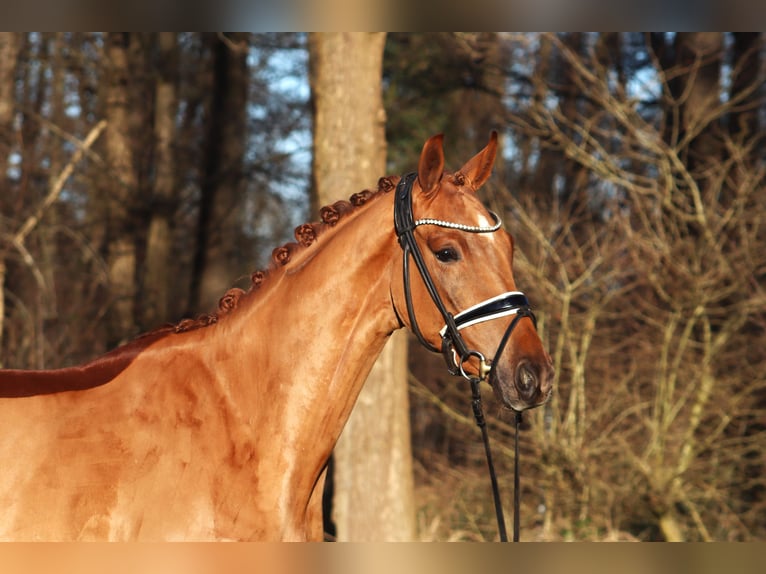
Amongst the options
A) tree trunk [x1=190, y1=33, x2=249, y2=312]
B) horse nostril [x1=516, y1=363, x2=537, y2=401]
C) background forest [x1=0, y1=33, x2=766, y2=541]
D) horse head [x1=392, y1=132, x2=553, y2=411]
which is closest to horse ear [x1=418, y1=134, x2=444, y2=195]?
horse head [x1=392, y1=132, x2=553, y2=411]

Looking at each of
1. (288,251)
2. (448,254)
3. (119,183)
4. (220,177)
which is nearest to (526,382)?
(448,254)

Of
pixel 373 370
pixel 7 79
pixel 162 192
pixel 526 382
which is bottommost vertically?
pixel 526 382

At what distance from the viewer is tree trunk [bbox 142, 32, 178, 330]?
42.3 feet

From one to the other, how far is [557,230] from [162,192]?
23.2 ft

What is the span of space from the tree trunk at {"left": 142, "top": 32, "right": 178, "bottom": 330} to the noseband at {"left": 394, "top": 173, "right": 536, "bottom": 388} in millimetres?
10237

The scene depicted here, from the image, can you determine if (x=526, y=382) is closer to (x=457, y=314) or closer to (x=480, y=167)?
(x=457, y=314)

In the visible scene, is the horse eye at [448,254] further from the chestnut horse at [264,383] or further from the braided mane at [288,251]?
the braided mane at [288,251]

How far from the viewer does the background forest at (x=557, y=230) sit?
8.46 meters

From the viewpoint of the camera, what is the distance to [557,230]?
9688 mm

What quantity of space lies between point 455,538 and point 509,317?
6.26m

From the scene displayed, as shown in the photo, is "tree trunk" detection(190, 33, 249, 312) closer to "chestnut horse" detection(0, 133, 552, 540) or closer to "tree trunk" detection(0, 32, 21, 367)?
"tree trunk" detection(0, 32, 21, 367)

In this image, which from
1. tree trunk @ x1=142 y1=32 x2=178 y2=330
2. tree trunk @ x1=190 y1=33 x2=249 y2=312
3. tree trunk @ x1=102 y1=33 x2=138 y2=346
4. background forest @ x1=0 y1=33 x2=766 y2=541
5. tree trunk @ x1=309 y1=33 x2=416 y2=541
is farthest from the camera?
tree trunk @ x1=190 y1=33 x2=249 y2=312

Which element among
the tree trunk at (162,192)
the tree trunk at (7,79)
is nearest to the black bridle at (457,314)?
the tree trunk at (7,79)

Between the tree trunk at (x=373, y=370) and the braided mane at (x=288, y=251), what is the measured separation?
3181mm
